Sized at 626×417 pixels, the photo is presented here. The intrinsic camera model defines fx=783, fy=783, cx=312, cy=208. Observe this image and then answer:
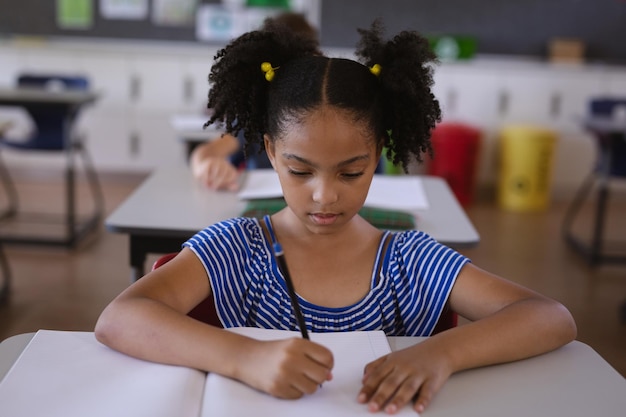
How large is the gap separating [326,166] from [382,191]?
1018 mm

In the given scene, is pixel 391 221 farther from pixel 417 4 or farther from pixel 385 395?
pixel 417 4

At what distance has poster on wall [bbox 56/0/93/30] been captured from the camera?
5.47 meters

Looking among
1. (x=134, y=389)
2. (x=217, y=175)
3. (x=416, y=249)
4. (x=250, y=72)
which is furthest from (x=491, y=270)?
(x=134, y=389)

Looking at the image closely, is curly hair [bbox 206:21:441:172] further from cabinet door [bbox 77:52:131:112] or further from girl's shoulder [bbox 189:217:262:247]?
cabinet door [bbox 77:52:131:112]

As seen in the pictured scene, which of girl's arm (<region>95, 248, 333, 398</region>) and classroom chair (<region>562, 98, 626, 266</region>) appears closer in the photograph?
girl's arm (<region>95, 248, 333, 398</region>)

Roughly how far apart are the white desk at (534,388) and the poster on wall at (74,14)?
15.9 feet

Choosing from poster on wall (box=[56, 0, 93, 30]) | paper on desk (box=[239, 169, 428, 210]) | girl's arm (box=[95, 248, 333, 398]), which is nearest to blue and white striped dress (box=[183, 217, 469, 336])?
girl's arm (box=[95, 248, 333, 398])

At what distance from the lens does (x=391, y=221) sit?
179 cm

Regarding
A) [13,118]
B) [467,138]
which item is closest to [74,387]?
[467,138]

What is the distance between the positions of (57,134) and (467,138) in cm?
256

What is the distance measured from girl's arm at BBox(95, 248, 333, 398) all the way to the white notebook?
0.04ft

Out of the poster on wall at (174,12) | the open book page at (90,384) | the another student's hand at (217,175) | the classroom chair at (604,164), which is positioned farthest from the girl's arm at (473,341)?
the poster on wall at (174,12)

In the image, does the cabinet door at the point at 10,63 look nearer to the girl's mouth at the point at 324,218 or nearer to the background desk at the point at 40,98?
the background desk at the point at 40,98

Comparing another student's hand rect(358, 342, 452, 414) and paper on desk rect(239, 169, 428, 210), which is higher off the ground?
another student's hand rect(358, 342, 452, 414)
